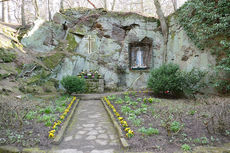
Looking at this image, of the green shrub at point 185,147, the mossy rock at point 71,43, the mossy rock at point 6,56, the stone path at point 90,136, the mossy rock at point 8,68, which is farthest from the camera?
the mossy rock at point 71,43

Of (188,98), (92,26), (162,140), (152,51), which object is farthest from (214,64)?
(92,26)

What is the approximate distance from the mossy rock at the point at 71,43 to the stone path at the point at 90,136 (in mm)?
7846

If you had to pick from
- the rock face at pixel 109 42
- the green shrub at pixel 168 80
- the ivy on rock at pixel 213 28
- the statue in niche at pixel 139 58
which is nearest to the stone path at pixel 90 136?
the green shrub at pixel 168 80

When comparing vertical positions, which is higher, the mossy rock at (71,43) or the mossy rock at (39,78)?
the mossy rock at (71,43)

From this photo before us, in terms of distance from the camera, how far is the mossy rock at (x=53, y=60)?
1089cm

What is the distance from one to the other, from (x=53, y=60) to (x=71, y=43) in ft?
7.14

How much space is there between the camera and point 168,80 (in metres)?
8.01

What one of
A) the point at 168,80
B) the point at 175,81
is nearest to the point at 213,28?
the point at 175,81

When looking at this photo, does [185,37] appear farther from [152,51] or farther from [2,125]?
[2,125]

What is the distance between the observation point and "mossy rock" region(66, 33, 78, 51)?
12.4 meters

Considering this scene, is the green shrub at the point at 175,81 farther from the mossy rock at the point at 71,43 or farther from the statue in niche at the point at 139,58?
the mossy rock at the point at 71,43

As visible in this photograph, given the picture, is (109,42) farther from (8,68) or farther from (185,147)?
(185,147)

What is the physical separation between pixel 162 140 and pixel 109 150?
3.78 ft

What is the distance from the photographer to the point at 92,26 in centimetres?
1289
